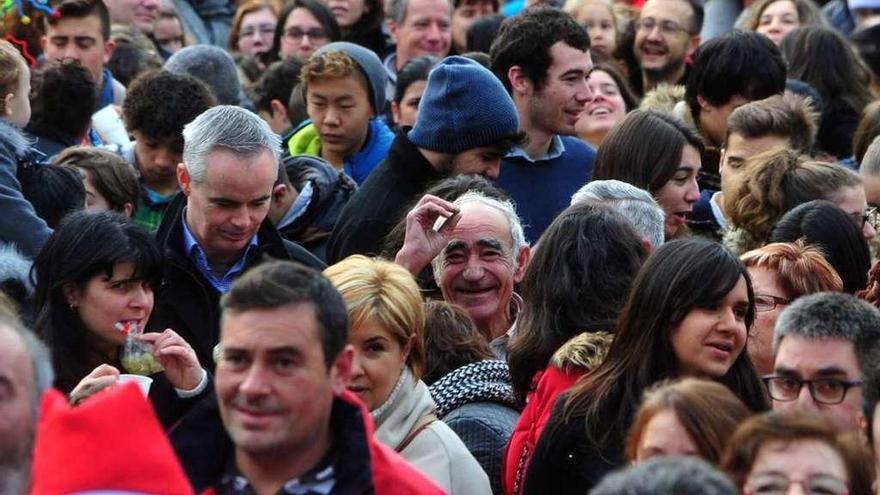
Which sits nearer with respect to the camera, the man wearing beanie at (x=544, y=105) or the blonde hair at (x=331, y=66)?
the man wearing beanie at (x=544, y=105)

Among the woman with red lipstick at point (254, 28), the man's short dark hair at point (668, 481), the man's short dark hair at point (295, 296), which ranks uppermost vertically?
the man's short dark hair at point (295, 296)

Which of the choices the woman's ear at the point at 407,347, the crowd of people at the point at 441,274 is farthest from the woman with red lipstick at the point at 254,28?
the woman's ear at the point at 407,347

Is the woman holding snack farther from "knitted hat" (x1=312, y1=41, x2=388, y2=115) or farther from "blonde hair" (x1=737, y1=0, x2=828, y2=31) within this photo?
"blonde hair" (x1=737, y1=0, x2=828, y2=31)

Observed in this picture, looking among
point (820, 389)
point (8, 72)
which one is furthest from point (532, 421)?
point (8, 72)

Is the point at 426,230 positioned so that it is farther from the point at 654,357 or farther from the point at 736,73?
the point at 736,73

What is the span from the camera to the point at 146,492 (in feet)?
15.4

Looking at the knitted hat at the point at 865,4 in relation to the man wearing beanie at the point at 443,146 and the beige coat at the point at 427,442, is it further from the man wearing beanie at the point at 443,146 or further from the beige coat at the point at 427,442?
the beige coat at the point at 427,442

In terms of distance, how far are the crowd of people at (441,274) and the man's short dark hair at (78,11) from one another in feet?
0.07

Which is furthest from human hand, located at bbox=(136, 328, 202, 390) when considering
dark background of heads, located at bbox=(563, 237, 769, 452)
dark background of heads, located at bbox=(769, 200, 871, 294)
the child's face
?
dark background of heads, located at bbox=(769, 200, 871, 294)

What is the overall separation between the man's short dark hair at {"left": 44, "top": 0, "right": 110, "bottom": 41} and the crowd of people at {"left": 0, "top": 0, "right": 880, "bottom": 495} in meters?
0.02

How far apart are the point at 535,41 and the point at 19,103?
8.43 feet

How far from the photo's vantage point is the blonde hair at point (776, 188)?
833 cm

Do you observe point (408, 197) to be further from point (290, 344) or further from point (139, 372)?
point (290, 344)

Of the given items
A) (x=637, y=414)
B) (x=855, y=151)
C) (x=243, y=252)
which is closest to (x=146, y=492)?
(x=637, y=414)
